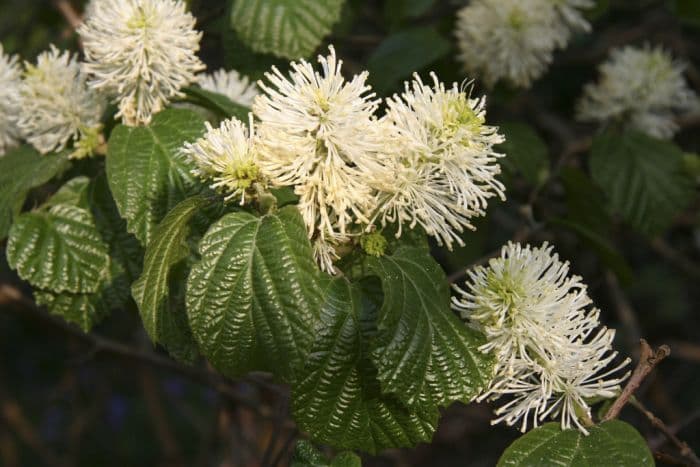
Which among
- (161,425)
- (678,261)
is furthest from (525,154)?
(161,425)

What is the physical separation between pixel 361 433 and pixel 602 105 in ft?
3.97

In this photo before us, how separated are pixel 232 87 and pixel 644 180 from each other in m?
0.96

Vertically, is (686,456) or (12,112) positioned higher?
(12,112)

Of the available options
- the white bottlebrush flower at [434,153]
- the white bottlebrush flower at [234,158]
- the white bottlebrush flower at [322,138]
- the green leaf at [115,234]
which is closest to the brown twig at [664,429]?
the white bottlebrush flower at [434,153]

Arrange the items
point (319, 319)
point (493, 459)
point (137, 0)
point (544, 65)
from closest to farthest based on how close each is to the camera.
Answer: point (319, 319) → point (137, 0) → point (544, 65) → point (493, 459)

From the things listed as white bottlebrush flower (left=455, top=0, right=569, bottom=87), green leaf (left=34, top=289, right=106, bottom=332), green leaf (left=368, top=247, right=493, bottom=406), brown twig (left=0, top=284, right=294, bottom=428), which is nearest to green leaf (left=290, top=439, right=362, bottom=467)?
green leaf (left=368, top=247, right=493, bottom=406)

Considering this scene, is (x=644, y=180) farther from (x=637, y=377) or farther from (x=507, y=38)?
(x=637, y=377)

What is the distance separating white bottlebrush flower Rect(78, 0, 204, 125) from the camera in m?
1.30

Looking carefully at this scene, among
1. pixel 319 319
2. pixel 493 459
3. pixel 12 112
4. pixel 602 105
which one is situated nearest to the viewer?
pixel 319 319

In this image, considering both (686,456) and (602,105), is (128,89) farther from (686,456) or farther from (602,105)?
(602,105)

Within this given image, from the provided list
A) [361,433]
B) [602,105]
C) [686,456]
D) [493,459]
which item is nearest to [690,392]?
[493,459]

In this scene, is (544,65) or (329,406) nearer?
(329,406)

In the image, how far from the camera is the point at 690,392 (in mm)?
3617

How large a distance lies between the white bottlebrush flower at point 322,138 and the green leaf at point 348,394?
12cm
